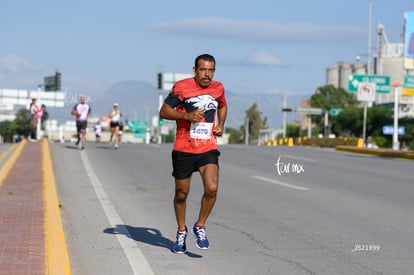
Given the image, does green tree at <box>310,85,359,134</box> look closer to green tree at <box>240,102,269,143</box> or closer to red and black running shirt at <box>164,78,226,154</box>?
green tree at <box>240,102,269,143</box>

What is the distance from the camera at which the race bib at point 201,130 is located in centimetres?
794

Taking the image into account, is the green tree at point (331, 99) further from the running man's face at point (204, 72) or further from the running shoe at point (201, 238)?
the running man's face at point (204, 72)

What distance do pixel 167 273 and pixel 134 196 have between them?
6.56m

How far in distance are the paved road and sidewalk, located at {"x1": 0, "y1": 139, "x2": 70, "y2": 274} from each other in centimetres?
21

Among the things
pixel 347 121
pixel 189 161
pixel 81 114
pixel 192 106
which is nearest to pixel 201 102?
pixel 192 106

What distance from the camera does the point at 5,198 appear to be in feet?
40.4

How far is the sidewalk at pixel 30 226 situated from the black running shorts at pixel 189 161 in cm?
136

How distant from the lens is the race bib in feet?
26.0

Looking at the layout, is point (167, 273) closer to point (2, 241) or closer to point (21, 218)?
point (2, 241)

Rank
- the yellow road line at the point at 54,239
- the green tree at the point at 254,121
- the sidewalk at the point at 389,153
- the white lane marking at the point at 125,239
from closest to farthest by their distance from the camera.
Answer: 1. the yellow road line at the point at 54,239
2. the white lane marking at the point at 125,239
3. the sidewalk at the point at 389,153
4. the green tree at the point at 254,121

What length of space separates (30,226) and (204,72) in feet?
9.94

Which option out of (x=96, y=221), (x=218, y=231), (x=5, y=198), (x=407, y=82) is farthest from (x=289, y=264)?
(x=407, y=82)

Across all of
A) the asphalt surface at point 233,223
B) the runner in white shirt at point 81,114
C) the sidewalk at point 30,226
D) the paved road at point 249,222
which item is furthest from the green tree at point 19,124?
the sidewalk at point 30,226

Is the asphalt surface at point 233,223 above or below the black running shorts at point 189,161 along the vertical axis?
below
